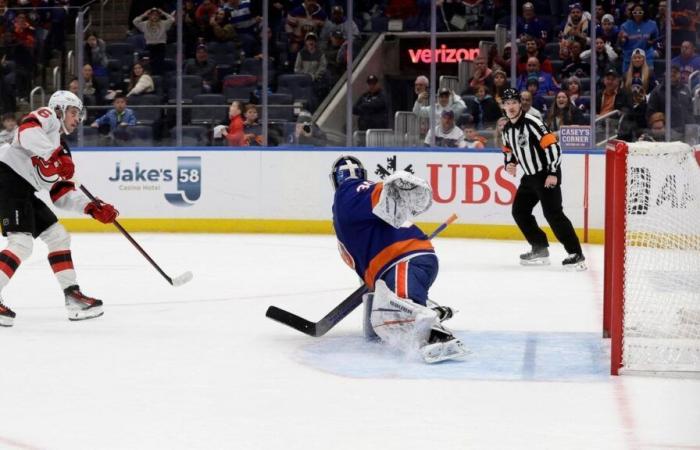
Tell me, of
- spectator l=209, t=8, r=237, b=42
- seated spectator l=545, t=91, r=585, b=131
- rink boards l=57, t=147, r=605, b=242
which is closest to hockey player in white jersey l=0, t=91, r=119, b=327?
rink boards l=57, t=147, r=605, b=242

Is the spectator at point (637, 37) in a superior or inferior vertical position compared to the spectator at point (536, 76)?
superior

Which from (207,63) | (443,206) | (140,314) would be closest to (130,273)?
(140,314)

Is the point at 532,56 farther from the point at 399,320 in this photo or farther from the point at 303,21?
the point at 399,320

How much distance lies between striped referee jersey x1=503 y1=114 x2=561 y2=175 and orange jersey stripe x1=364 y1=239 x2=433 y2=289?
344 cm

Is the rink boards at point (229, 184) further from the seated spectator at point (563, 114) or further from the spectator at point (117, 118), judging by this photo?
the seated spectator at point (563, 114)

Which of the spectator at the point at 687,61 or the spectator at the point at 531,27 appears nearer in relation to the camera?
the spectator at the point at 687,61

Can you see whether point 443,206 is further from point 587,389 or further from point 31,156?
point 587,389

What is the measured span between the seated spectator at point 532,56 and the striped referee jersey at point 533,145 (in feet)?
8.33

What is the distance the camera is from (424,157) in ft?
35.8

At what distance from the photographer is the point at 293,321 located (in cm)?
561

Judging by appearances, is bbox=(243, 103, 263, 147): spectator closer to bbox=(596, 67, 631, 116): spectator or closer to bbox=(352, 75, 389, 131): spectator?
bbox=(352, 75, 389, 131): spectator

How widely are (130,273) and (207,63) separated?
4183mm

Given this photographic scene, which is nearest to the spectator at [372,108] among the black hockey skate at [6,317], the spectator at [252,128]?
the spectator at [252,128]

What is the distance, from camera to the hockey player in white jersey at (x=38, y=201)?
595cm
